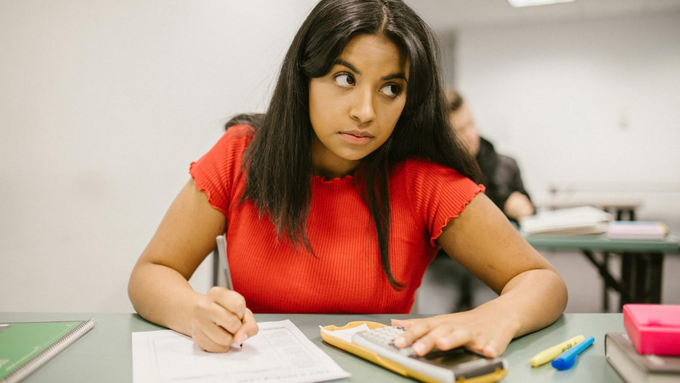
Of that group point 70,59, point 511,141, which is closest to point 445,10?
point 511,141

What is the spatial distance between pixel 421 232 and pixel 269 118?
41 centimetres

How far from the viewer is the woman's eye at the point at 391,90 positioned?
3.05 feet

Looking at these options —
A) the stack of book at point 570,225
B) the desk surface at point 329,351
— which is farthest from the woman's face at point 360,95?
the stack of book at point 570,225

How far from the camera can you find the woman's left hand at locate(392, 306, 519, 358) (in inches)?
23.1

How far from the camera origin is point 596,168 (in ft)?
19.8

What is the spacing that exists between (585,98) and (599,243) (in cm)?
473

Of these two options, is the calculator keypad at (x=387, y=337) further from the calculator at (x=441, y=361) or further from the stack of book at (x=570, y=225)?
the stack of book at (x=570, y=225)

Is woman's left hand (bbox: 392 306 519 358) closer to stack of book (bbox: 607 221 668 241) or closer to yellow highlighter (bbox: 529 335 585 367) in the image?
yellow highlighter (bbox: 529 335 585 367)

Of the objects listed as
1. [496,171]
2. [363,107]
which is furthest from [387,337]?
[496,171]

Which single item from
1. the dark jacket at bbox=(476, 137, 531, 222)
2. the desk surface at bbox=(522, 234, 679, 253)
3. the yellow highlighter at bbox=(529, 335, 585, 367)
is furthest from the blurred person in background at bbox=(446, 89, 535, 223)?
the yellow highlighter at bbox=(529, 335, 585, 367)

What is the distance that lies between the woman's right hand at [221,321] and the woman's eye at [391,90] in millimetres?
494

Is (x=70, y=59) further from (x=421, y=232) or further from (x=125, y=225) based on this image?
(x=421, y=232)

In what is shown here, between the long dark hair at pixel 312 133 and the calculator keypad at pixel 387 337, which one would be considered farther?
the long dark hair at pixel 312 133

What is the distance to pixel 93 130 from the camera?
1.38 m
